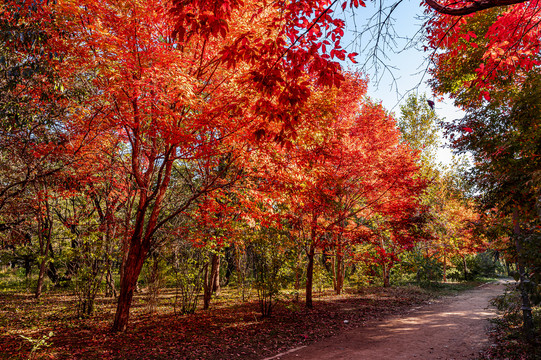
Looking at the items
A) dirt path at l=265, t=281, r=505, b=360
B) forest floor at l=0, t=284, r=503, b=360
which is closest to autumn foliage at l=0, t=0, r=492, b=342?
forest floor at l=0, t=284, r=503, b=360

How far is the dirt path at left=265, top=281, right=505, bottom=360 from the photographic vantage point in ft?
18.4

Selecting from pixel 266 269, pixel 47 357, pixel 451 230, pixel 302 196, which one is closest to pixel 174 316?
pixel 266 269

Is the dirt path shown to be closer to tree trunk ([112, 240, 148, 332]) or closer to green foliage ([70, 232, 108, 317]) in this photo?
tree trunk ([112, 240, 148, 332])

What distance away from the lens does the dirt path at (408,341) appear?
561 cm

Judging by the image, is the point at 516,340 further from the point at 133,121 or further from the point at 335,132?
the point at 133,121

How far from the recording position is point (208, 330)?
23.4 feet

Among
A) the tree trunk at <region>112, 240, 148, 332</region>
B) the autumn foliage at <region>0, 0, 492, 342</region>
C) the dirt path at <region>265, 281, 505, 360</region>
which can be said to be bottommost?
the dirt path at <region>265, 281, 505, 360</region>

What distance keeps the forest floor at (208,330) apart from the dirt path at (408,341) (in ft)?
0.11

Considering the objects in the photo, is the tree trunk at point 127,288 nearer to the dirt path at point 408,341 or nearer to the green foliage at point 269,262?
the green foliage at point 269,262

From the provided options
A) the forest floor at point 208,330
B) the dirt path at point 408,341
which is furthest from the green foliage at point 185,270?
the dirt path at point 408,341

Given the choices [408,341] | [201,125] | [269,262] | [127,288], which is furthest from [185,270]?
[408,341]

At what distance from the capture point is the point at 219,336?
6648 millimetres

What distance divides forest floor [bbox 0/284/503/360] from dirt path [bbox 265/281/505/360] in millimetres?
32

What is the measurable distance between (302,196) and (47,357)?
652 cm
